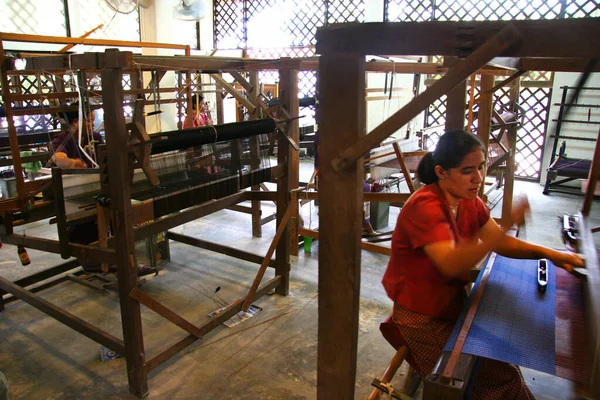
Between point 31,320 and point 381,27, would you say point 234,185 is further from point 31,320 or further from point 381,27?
point 381,27

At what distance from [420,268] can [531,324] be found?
378 millimetres

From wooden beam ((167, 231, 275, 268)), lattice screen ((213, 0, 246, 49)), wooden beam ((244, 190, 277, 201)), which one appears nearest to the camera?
wooden beam ((244, 190, 277, 201))

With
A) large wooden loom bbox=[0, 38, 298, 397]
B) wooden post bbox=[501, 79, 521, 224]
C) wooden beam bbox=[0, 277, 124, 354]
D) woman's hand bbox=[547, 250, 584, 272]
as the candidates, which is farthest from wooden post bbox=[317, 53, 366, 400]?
wooden post bbox=[501, 79, 521, 224]

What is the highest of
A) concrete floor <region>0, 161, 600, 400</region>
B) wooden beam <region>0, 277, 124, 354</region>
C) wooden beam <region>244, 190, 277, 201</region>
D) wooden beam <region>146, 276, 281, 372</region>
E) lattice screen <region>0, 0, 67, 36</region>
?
lattice screen <region>0, 0, 67, 36</region>

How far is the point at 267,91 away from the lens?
7.75 metres

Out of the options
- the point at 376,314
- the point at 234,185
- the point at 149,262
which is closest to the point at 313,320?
the point at 376,314

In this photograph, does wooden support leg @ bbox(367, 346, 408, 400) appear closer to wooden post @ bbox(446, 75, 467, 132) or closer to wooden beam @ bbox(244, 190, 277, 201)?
wooden post @ bbox(446, 75, 467, 132)

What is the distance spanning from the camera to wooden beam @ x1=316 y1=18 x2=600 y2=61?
931mm

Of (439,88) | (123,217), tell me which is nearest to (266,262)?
(123,217)

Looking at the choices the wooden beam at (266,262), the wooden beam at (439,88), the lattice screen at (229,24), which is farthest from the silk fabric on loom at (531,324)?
the lattice screen at (229,24)

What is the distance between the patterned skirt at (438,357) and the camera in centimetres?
156

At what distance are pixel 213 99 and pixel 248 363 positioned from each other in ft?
20.2

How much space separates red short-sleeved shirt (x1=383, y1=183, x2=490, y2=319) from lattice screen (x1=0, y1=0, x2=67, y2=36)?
6.76m

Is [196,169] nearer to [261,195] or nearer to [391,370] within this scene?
[261,195]
